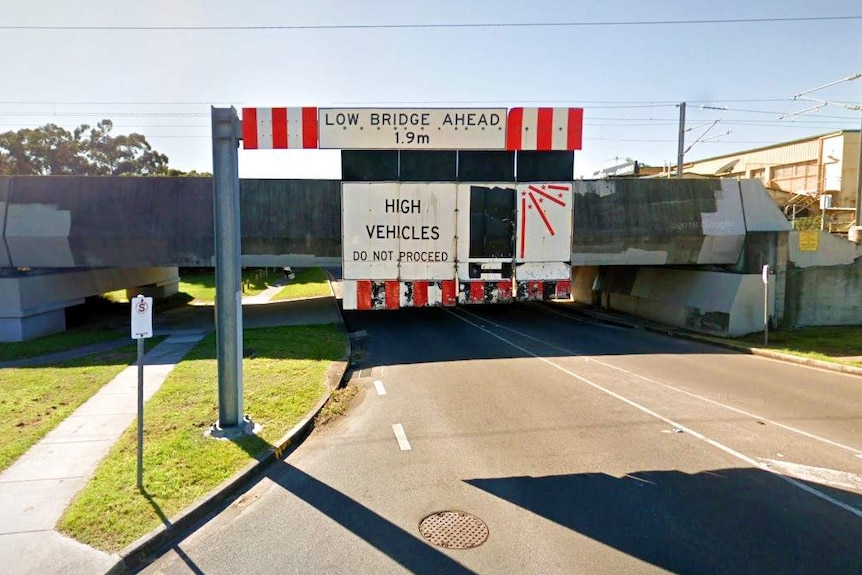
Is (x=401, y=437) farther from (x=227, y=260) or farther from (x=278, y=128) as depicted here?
(x=278, y=128)

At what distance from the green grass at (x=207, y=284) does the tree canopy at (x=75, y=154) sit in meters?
19.2

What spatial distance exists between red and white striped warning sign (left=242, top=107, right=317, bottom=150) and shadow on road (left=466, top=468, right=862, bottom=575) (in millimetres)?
4852

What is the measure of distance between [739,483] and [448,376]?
6.57 m

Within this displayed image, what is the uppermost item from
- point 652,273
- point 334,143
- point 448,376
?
point 334,143

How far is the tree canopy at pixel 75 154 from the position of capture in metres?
55.7

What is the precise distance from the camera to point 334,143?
6.31 m

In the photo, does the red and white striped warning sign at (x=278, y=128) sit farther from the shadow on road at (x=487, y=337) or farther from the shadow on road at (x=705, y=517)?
the shadow on road at (x=487, y=337)

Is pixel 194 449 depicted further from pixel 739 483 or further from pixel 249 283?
pixel 249 283

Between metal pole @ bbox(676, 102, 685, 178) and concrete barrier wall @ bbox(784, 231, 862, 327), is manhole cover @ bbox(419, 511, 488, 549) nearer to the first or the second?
concrete barrier wall @ bbox(784, 231, 862, 327)

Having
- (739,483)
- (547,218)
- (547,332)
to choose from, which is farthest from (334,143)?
(547,332)

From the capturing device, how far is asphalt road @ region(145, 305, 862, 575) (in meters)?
4.35

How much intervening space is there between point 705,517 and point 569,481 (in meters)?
1.42

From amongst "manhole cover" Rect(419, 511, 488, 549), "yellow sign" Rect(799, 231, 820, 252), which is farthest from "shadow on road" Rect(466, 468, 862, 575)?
"yellow sign" Rect(799, 231, 820, 252)

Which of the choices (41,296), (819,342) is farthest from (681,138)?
(41,296)
